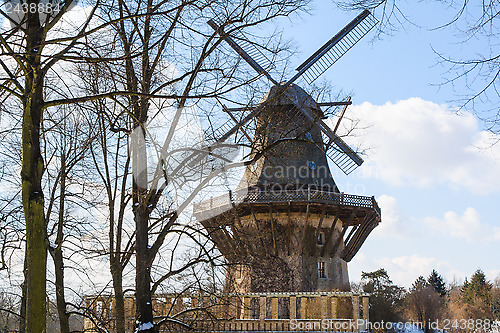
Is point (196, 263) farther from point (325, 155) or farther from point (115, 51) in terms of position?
point (325, 155)

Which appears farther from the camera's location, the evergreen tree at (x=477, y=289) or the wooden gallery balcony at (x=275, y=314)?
the evergreen tree at (x=477, y=289)

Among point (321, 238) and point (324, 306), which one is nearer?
point (324, 306)

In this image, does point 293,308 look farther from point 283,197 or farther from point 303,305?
point 283,197

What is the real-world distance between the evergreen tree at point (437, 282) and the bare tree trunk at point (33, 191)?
6901 cm

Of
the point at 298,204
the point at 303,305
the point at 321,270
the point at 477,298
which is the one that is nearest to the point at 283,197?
the point at 298,204

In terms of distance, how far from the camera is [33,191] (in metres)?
5.03

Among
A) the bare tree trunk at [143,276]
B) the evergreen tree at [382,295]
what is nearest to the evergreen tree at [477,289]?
the evergreen tree at [382,295]

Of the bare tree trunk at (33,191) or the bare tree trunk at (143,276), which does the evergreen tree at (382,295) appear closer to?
the bare tree trunk at (143,276)

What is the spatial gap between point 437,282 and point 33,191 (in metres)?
70.8

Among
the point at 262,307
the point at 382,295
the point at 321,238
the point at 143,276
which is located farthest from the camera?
the point at 382,295

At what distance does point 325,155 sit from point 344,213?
276cm

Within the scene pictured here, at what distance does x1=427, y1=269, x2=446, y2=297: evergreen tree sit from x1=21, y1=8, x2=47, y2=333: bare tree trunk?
6901 cm

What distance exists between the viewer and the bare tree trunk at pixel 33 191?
4836 mm

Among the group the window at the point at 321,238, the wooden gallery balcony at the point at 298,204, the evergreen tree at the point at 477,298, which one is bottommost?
the evergreen tree at the point at 477,298
